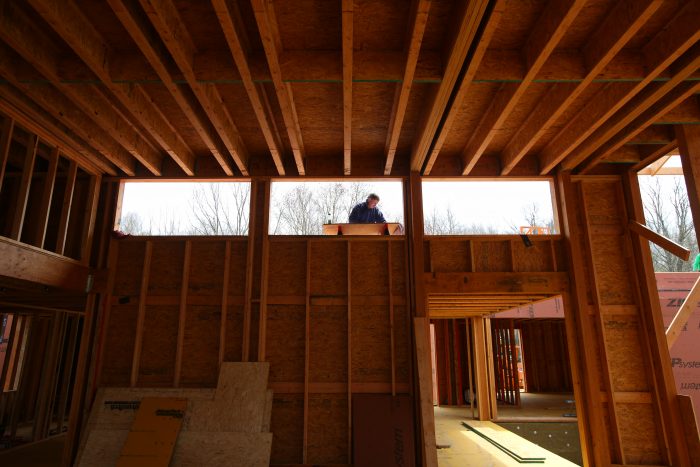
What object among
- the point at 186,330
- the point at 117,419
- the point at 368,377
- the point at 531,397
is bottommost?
the point at 531,397

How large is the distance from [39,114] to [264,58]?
3.09m

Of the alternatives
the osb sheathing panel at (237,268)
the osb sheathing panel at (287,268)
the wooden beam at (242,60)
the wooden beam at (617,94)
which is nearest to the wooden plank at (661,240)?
the wooden beam at (617,94)

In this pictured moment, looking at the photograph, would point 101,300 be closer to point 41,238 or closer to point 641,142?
point 41,238

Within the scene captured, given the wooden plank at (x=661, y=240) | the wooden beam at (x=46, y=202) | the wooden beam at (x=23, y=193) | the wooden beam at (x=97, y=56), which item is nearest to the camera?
the wooden beam at (x=97, y=56)

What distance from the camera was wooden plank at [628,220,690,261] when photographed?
5801 millimetres

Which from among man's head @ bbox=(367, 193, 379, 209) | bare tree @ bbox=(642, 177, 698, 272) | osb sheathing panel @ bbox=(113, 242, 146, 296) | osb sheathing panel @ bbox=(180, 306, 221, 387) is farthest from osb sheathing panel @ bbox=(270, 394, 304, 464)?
bare tree @ bbox=(642, 177, 698, 272)

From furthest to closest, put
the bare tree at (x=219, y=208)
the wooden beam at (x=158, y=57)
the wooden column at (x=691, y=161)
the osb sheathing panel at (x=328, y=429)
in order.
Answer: the bare tree at (x=219, y=208), the osb sheathing panel at (x=328, y=429), the wooden column at (x=691, y=161), the wooden beam at (x=158, y=57)

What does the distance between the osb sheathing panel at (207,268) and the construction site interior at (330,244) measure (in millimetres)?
34

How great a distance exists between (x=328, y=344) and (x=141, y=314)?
286 cm

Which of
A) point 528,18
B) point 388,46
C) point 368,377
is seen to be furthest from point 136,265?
point 528,18

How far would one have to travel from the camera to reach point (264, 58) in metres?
4.61

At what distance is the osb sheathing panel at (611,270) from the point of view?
6660 millimetres

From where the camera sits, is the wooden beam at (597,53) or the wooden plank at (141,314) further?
the wooden plank at (141,314)

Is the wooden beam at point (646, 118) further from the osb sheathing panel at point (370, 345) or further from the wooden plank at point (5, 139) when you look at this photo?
the wooden plank at point (5, 139)
